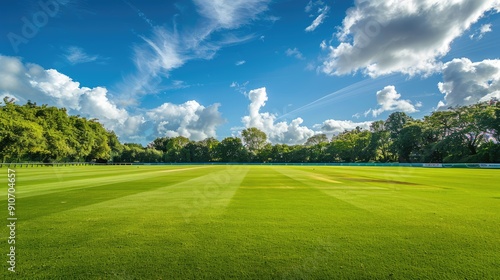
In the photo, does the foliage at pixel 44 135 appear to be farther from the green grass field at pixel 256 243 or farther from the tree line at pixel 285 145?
the green grass field at pixel 256 243

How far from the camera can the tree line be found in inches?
2453

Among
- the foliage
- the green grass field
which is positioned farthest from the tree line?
the green grass field

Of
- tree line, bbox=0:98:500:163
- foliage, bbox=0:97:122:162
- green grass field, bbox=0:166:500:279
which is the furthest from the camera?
tree line, bbox=0:98:500:163

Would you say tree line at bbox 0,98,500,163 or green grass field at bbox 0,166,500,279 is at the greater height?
tree line at bbox 0,98,500,163

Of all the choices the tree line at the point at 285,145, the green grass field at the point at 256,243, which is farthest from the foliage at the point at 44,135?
the green grass field at the point at 256,243

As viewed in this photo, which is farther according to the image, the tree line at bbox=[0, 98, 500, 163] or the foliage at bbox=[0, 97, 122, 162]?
the tree line at bbox=[0, 98, 500, 163]

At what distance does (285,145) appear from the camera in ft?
433

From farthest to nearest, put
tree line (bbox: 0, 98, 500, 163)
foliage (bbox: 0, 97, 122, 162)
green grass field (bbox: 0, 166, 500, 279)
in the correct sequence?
tree line (bbox: 0, 98, 500, 163)
foliage (bbox: 0, 97, 122, 162)
green grass field (bbox: 0, 166, 500, 279)

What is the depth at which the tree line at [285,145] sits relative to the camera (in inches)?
2453

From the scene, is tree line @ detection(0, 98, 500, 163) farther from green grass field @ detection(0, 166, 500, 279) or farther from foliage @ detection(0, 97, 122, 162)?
green grass field @ detection(0, 166, 500, 279)

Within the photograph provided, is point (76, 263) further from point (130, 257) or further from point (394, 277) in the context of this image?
point (394, 277)

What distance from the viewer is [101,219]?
22.6 ft

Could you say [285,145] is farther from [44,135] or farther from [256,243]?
[256,243]

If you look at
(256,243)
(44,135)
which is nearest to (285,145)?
(44,135)
